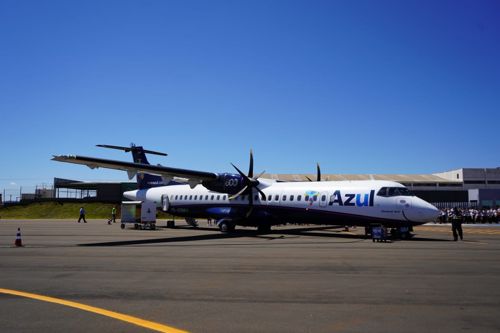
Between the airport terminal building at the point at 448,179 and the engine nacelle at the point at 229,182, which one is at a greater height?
the airport terminal building at the point at 448,179

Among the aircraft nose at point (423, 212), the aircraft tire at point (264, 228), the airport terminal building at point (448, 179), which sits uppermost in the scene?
the airport terminal building at point (448, 179)

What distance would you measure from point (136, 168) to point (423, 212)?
15911 millimetres

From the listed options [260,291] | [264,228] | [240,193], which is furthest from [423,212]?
[260,291]

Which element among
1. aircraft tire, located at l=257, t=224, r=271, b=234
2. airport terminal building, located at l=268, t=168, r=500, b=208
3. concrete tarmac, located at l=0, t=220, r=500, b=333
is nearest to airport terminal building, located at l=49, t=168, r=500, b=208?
airport terminal building, located at l=268, t=168, r=500, b=208

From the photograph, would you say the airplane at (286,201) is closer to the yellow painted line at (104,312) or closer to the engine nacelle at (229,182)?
the engine nacelle at (229,182)

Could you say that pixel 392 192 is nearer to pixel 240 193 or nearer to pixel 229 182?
pixel 240 193

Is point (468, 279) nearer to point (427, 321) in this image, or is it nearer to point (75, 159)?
point (427, 321)

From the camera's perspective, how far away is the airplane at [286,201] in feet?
74.2

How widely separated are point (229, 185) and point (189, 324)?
71.0 ft

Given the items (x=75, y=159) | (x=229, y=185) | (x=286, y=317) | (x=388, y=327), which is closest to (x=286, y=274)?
(x=286, y=317)

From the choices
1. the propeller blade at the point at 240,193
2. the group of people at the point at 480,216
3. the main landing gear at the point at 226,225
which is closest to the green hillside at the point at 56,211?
the main landing gear at the point at 226,225

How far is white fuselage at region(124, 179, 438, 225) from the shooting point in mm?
22469

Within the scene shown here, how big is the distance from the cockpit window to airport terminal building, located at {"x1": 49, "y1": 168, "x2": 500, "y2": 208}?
4416cm

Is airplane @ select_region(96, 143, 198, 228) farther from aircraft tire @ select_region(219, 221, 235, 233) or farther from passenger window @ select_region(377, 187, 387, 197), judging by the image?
passenger window @ select_region(377, 187, 387, 197)
